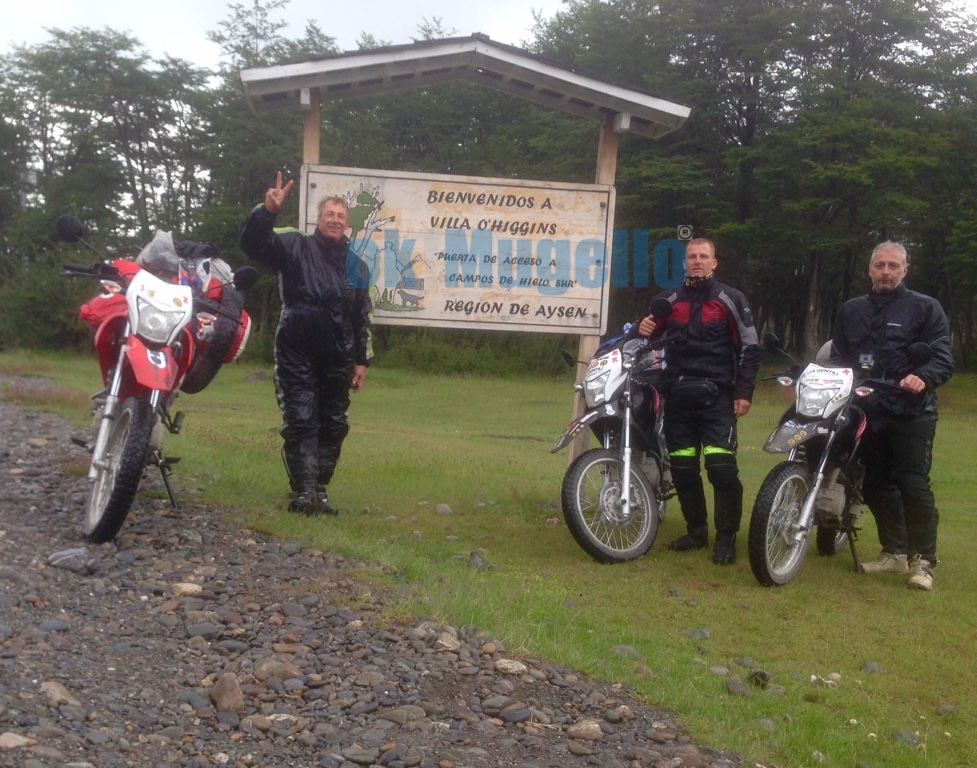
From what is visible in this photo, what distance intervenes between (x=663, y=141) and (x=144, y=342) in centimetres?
2958

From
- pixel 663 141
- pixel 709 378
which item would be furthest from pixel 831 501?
pixel 663 141

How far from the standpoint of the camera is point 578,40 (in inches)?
1451

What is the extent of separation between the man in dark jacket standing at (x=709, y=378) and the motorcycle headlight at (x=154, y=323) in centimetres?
287

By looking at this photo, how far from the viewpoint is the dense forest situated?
31.2 m

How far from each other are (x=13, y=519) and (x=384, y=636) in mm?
2410

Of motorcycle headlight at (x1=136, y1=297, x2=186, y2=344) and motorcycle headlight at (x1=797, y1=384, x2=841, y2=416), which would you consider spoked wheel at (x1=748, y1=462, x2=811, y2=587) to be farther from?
motorcycle headlight at (x1=136, y1=297, x2=186, y2=344)

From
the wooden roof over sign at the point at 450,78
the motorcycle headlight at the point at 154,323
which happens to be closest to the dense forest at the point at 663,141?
the wooden roof over sign at the point at 450,78

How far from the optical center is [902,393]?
6262mm

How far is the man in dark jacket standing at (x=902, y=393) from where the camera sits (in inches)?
248

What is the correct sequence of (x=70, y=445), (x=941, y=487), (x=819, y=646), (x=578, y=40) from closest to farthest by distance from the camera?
1. (x=819, y=646)
2. (x=70, y=445)
3. (x=941, y=487)
4. (x=578, y=40)

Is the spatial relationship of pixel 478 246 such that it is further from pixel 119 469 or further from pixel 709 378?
pixel 119 469

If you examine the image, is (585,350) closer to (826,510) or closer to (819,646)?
(826,510)

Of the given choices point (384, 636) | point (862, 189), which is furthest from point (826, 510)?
point (862, 189)

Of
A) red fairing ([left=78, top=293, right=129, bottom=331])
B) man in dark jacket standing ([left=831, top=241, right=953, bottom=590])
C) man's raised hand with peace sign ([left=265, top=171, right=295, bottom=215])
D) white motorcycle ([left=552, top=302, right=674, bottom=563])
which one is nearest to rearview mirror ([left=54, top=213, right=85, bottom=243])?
red fairing ([left=78, top=293, right=129, bottom=331])
